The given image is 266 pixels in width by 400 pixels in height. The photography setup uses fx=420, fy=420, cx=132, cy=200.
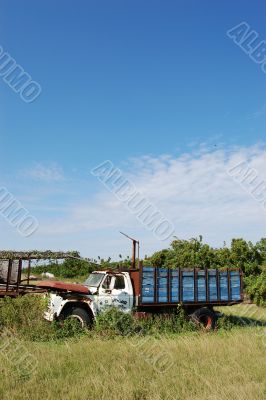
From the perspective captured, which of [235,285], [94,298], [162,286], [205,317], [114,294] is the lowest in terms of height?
[205,317]

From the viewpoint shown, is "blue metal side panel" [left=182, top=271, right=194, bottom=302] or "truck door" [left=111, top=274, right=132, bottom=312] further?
"blue metal side panel" [left=182, top=271, right=194, bottom=302]

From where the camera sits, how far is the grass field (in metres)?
5.53

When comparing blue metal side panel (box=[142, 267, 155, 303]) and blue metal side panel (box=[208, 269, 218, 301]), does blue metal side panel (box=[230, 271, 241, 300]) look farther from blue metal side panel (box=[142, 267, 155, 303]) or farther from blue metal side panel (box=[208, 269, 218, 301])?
blue metal side panel (box=[142, 267, 155, 303])

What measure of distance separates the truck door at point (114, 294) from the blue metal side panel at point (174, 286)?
141 centimetres

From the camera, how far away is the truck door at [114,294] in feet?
39.2

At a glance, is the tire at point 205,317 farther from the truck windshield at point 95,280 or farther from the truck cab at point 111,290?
the truck windshield at point 95,280

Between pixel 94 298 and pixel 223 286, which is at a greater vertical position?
pixel 223 286

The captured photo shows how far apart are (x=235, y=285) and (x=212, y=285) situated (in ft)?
3.27

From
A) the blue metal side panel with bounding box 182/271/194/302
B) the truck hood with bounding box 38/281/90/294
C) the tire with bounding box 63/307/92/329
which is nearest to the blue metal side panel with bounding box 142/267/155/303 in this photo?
the blue metal side panel with bounding box 182/271/194/302

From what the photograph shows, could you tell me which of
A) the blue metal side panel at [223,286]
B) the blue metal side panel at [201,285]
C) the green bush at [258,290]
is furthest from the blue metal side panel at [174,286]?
the green bush at [258,290]

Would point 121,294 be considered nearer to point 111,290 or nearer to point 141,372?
point 111,290

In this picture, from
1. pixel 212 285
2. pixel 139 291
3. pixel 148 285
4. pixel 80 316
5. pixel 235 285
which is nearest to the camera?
pixel 80 316

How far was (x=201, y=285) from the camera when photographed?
13.4 metres

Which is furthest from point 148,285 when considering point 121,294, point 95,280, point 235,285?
point 235,285
